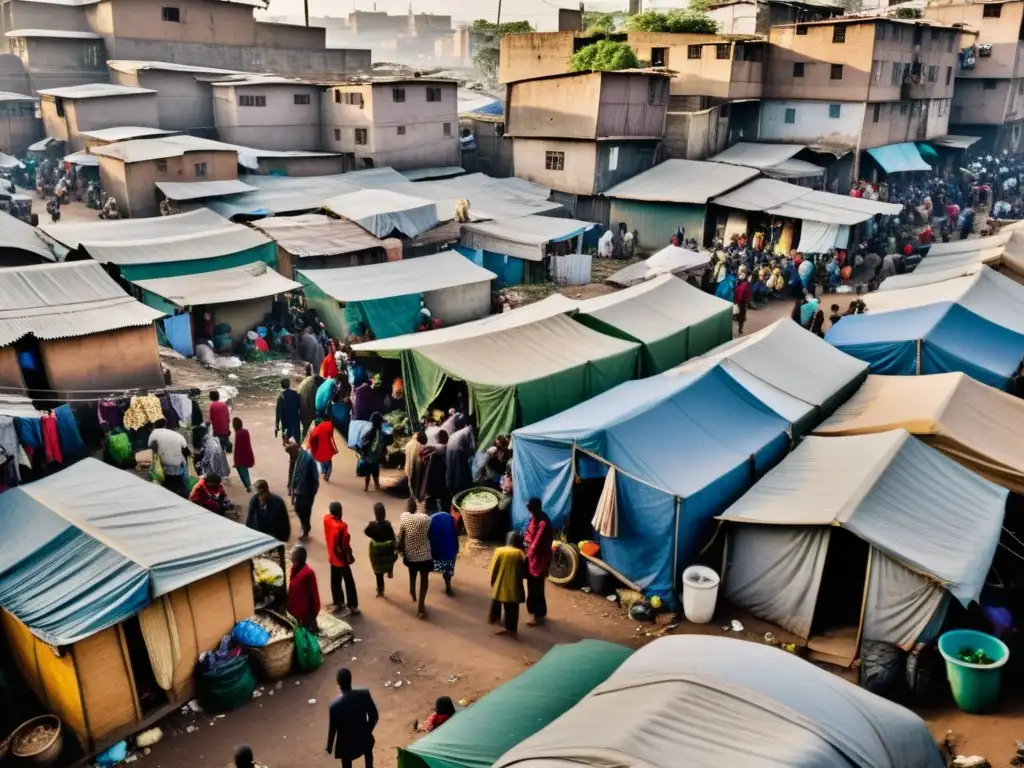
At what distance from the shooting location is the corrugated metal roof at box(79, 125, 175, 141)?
26.2 meters

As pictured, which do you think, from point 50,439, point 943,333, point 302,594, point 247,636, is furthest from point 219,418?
point 943,333

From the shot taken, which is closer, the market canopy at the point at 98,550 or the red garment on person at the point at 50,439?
the market canopy at the point at 98,550

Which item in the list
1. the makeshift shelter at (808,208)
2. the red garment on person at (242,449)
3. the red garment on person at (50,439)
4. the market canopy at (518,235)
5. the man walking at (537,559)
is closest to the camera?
the man walking at (537,559)

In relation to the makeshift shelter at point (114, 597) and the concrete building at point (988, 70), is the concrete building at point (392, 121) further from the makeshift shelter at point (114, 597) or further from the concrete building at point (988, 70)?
the concrete building at point (988, 70)

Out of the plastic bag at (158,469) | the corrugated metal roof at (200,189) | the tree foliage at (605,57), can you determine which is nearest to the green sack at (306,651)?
the plastic bag at (158,469)

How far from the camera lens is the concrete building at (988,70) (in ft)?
131

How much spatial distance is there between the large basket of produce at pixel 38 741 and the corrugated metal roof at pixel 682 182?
23939mm

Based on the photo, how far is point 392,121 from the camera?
99.6 ft

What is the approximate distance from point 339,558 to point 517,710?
362 centimetres

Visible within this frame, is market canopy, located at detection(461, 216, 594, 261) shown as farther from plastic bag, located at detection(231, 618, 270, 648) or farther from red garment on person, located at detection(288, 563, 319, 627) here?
plastic bag, located at detection(231, 618, 270, 648)

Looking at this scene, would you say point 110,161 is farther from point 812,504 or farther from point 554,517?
point 812,504

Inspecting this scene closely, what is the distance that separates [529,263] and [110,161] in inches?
486

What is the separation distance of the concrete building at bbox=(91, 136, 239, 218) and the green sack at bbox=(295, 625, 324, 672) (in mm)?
18995

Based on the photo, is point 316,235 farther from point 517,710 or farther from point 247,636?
point 517,710
